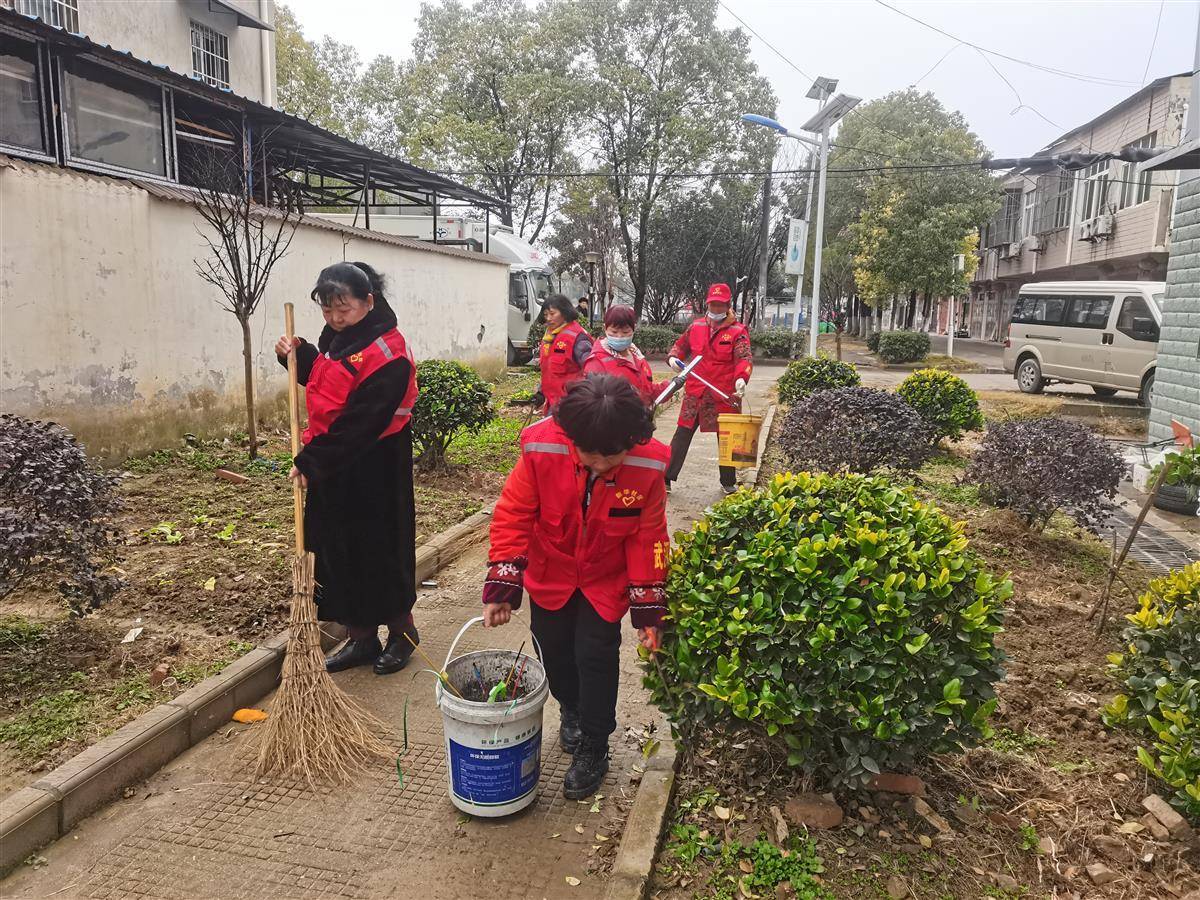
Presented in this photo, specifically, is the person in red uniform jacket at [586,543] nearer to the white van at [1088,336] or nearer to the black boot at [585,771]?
the black boot at [585,771]

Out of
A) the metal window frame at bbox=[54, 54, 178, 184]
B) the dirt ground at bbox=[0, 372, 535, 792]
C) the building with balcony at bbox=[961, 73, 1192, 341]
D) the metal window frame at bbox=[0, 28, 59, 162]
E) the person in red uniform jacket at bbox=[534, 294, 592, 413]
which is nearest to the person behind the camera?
the dirt ground at bbox=[0, 372, 535, 792]

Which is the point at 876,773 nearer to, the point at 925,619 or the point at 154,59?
the point at 925,619

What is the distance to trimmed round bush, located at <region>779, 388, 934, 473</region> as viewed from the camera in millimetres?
6059

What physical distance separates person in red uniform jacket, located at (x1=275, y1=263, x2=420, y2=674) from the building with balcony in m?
Answer: 15.7

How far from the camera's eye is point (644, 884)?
7.77 feet

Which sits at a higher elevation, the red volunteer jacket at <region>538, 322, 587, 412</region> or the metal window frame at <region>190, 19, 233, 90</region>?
the metal window frame at <region>190, 19, 233, 90</region>

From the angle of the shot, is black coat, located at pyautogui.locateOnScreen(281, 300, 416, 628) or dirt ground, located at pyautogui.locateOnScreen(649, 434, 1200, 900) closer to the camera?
dirt ground, located at pyautogui.locateOnScreen(649, 434, 1200, 900)

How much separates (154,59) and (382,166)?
3.82m

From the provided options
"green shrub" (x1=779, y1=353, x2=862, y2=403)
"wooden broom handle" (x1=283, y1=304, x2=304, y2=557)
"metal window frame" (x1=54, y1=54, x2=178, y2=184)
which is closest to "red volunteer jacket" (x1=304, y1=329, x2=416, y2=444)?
"wooden broom handle" (x1=283, y1=304, x2=304, y2=557)

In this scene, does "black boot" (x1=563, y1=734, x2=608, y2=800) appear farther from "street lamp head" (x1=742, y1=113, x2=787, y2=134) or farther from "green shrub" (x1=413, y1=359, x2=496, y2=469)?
"street lamp head" (x1=742, y1=113, x2=787, y2=134)

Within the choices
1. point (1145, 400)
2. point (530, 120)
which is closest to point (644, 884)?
point (1145, 400)

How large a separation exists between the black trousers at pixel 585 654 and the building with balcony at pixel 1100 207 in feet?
52.9

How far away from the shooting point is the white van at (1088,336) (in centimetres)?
1405

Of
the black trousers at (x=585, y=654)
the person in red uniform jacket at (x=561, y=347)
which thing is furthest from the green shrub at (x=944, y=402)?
the black trousers at (x=585, y=654)
